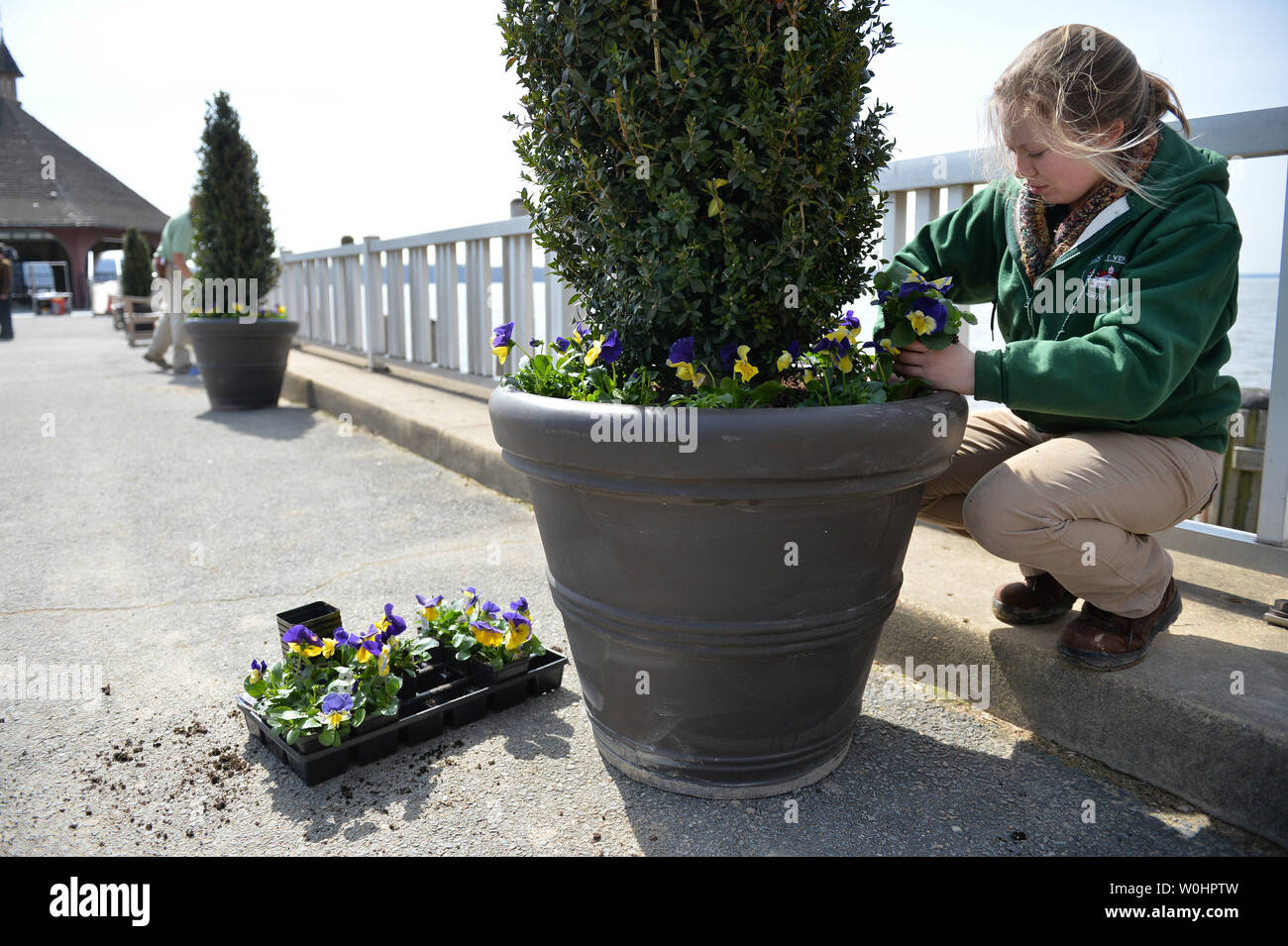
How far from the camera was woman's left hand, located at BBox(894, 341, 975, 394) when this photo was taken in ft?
5.91

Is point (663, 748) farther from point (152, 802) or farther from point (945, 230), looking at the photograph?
point (945, 230)

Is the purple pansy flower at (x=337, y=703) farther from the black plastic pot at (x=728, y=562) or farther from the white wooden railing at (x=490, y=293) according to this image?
the white wooden railing at (x=490, y=293)

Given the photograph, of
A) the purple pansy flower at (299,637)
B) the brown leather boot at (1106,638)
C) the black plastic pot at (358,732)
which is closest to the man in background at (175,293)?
the purple pansy flower at (299,637)

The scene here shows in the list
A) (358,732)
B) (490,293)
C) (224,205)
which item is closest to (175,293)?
(224,205)

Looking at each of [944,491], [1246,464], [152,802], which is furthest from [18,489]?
[1246,464]

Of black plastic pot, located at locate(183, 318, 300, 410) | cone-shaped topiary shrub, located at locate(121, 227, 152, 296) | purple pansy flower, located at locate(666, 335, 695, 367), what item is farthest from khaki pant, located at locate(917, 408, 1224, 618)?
cone-shaped topiary shrub, located at locate(121, 227, 152, 296)

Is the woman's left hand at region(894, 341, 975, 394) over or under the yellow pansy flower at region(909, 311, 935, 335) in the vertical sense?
under

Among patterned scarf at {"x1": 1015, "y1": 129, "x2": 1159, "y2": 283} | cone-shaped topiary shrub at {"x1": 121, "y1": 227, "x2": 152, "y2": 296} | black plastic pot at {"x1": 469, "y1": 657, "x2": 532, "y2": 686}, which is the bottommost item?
black plastic pot at {"x1": 469, "y1": 657, "x2": 532, "y2": 686}

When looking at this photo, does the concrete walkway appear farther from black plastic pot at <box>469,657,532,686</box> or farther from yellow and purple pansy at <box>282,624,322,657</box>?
yellow and purple pansy at <box>282,624,322,657</box>

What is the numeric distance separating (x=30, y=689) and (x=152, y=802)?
0.78 m

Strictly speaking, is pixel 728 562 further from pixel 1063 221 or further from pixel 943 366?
pixel 1063 221

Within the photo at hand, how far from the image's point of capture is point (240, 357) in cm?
670

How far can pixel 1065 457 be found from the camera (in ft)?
6.47

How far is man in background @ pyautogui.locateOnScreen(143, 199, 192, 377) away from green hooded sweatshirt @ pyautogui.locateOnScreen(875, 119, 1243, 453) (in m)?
7.36
